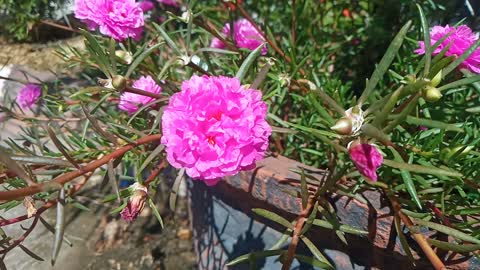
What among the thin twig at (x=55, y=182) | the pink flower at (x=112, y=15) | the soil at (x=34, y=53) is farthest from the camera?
the soil at (x=34, y=53)

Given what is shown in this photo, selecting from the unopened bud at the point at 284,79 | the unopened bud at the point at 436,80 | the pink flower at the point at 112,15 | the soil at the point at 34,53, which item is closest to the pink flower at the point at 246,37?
the unopened bud at the point at 284,79

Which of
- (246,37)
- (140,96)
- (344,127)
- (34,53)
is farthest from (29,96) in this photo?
(34,53)

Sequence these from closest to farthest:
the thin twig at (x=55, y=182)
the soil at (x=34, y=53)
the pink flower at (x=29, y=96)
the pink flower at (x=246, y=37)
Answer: the thin twig at (x=55, y=182)
the pink flower at (x=246, y=37)
the pink flower at (x=29, y=96)
the soil at (x=34, y=53)

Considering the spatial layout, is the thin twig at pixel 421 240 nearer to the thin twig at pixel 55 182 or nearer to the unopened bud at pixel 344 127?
the unopened bud at pixel 344 127

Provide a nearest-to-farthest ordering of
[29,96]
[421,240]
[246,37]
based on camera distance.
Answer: [421,240] < [246,37] < [29,96]

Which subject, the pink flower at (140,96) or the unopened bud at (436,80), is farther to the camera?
the pink flower at (140,96)

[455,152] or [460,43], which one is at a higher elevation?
[460,43]

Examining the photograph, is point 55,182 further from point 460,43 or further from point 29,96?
point 29,96

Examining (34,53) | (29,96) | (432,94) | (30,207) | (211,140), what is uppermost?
(432,94)
